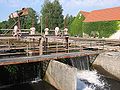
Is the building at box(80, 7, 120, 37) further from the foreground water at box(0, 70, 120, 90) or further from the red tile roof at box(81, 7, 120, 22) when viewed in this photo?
the foreground water at box(0, 70, 120, 90)

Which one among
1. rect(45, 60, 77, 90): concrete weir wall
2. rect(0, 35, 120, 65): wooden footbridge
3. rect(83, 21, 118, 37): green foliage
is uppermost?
rect(83, 21, 118, 37): green foliage

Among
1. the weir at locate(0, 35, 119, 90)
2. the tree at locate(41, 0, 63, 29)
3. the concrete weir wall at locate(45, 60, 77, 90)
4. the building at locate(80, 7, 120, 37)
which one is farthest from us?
the tree at locate(41, 0, 63, 29)

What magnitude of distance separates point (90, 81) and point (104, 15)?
31751 millimetres

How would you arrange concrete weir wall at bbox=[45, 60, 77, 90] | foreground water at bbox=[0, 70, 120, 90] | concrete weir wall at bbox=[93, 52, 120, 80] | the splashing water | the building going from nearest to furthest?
concrete weir wall at bbox=[45, 60, 77, 90], foreground water at bbox=[0, 70, 120, 90], the splashing water, concrete weir wall at bbox=[93, 52, 120, 80], the building

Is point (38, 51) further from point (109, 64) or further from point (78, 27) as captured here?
point (78, 27)

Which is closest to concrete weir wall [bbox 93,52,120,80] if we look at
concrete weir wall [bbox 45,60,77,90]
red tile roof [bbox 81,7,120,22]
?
concrete weir wall [bbox 45,60,77,90]

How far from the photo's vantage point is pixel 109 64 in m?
17.6

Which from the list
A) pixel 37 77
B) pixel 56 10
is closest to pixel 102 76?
pixel 37 77

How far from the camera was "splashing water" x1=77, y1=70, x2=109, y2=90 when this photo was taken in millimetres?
15430

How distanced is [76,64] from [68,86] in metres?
5.55

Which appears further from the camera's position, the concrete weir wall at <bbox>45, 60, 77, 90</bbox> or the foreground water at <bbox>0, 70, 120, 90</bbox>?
the foreground water at <bbox>0, 70, 120, 90</bbox>

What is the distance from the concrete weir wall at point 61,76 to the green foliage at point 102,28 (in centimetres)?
3020

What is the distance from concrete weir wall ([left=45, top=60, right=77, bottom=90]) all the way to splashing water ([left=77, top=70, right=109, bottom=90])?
1.59 m

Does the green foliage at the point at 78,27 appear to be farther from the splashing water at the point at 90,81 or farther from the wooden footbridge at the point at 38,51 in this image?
the splashing water at the point at 90,81
